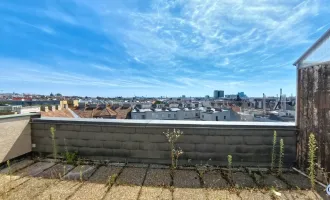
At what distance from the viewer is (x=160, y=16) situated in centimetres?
563

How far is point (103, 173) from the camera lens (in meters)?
2.28

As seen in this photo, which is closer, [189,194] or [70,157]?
[189,194]

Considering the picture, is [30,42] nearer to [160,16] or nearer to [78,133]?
[160,16]

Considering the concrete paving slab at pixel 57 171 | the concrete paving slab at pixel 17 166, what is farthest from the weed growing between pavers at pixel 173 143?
the concrete paving slab at pixel 17 166

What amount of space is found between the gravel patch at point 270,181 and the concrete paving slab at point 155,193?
1131 millimetres

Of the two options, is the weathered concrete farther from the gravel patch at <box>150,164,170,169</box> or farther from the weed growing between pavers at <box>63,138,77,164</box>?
the gravel patch at <box>150,164,170,169</box>

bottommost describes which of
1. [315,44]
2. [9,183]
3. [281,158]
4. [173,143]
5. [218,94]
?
[9,183]

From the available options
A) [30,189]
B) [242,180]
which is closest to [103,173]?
→ [30,189]

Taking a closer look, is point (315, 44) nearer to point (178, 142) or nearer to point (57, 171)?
point (178, 142)

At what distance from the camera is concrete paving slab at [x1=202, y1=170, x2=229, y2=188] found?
6.49 feet

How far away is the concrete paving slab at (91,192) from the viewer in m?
1.72

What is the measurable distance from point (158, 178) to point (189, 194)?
505 millimetres

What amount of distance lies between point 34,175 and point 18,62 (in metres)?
12.8

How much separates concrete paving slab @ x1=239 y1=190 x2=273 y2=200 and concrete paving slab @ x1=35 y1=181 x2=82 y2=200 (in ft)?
6.00
